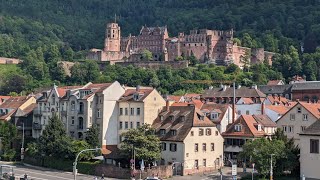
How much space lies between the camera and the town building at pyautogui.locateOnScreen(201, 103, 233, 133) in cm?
9744

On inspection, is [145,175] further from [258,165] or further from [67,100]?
[67,100]

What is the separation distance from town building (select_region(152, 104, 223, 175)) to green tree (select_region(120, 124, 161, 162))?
2248 mm

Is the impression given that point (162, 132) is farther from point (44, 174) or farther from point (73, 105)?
point (73, 105)

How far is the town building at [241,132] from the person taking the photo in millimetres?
93438

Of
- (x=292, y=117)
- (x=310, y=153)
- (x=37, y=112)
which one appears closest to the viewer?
(x=310, y=153)

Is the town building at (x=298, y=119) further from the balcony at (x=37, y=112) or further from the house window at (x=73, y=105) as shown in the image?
the balcony at (x=37, y=112)

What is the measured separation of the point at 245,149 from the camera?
82.6 meters

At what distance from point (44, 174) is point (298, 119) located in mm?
33877

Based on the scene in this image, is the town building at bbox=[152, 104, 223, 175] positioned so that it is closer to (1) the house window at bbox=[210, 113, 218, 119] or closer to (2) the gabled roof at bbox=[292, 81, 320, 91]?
(1) the house window at bbox=[210, 113, 218, 119]

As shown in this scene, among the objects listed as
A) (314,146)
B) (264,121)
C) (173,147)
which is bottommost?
(173,147)

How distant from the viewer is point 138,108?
94.8m

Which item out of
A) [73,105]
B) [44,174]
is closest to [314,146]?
[44,174]

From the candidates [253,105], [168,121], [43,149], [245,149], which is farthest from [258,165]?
[253,105]

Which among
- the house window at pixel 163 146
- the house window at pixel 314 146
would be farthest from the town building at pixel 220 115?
the house window at pixel 314 146
